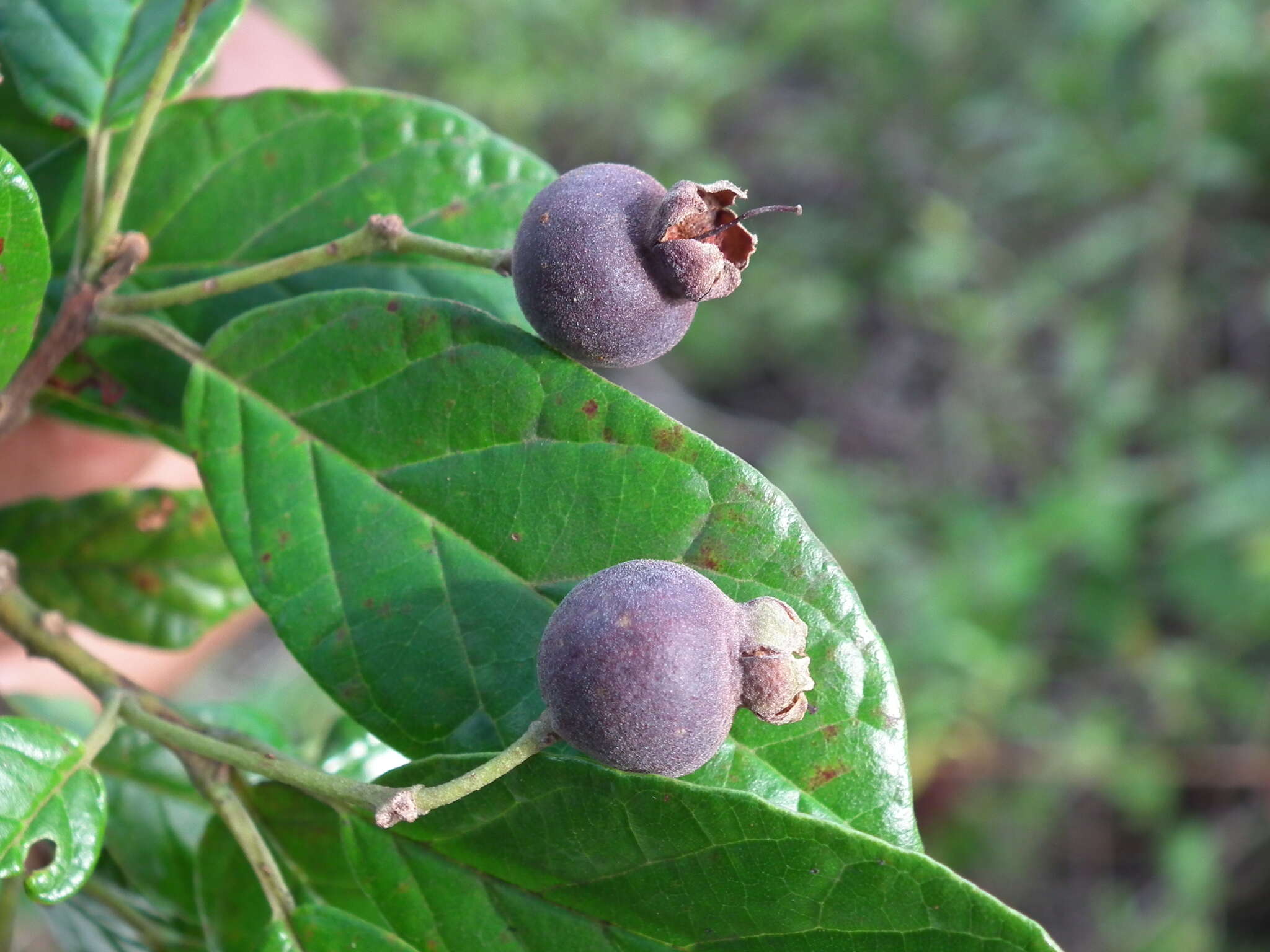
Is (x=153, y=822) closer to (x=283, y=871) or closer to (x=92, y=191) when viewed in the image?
(x=283, y=871)

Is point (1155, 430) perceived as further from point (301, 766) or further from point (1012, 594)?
point (301, 766)

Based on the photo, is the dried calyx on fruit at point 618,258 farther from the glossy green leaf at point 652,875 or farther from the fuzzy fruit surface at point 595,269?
the glossy green leaf at point 652,875

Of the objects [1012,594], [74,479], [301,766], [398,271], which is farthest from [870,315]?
[301,766]

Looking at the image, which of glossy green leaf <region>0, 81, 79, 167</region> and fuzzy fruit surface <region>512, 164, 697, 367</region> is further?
glossy green leaf <region>0, 81, 79, 167</region>

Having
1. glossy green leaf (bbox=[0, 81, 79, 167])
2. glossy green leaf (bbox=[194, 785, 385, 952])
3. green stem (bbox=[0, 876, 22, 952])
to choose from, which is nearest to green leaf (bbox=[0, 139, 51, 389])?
glossy green leaf (bbox=[0, 81, 79, 167])

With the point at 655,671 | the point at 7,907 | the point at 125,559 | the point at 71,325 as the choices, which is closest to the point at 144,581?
the point at 125,559

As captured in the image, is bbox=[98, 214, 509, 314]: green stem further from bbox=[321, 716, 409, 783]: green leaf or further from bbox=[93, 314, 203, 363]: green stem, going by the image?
bbox=[321, 716, 409, 783]: green leaf

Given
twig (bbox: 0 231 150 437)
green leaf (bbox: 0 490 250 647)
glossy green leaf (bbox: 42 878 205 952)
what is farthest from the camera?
green leaf (bbox: 0 490 250 647)
